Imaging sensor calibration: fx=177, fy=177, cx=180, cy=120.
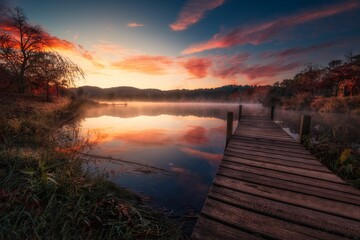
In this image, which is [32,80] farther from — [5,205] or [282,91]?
[282,91]

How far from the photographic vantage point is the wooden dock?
2148 mm

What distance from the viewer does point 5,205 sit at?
2.59 meters

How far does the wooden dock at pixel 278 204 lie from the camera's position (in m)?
2.15

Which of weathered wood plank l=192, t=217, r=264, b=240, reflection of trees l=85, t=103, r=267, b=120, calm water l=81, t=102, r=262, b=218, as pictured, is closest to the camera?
weathered wood plank l=192, t=217, r=264, b=240

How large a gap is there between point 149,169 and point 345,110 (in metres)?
29.0

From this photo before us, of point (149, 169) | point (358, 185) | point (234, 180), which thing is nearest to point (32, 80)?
point (149, 169)

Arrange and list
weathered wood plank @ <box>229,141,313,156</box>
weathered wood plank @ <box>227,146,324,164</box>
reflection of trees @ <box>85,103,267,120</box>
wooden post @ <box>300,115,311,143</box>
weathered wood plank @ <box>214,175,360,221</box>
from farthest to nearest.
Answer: reflection of trees @ <box>85,103,267,120</box>
wooden post @ <box>300,115,311,143</box>
weathered wood plank @ <box>229,141,313,156</box>
weathered wood plank @ <box>227,146,324,164</box>
weathered wood plank @ <box>214,175,360,221</box>

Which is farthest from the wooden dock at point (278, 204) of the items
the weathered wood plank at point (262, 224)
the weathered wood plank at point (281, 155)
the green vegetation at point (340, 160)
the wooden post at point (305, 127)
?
the wooden post at point (305, 127)

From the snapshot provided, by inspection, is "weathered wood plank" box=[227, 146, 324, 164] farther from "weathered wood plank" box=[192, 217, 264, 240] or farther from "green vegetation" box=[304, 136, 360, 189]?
"weathered wood plank" box=[192, 217, 264, 240]

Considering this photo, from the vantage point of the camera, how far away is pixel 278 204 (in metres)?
2.69

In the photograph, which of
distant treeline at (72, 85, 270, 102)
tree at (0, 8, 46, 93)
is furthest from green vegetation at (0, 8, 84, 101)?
distant treeline at (72, 85, 270, 102)

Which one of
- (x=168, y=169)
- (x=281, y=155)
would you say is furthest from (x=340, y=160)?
(x=168, y=169)

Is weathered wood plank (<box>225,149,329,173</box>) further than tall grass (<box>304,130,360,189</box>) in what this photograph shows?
No

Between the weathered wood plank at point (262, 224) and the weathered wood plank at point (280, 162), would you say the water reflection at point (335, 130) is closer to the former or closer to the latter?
the weathered wood plank at point (280, 162)
